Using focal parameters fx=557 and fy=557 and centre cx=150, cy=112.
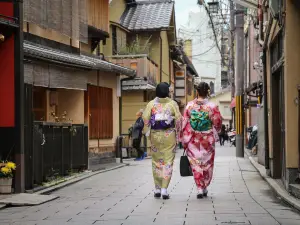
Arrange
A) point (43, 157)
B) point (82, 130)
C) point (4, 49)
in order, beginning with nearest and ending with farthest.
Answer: point (4, 49)
point (43, 157)
point (82, 130)

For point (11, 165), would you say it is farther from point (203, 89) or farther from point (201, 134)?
point (203, 89)

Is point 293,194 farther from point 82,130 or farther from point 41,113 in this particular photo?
point 41,113

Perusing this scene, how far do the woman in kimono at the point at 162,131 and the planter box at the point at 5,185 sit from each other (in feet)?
9.71

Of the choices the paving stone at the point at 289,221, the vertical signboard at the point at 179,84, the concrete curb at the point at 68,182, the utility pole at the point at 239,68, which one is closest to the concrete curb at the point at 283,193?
the paving stone at the point at 289,221

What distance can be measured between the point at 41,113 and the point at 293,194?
30.1ft

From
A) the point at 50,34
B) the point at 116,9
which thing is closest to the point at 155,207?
the point at 50,34

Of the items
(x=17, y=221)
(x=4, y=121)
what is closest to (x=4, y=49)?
(x=4, y=121)

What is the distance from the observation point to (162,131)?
11.0 meters

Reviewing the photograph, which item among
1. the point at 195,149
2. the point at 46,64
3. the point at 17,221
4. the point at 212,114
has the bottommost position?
the point at 17,221

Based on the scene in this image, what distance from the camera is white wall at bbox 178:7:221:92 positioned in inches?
2712

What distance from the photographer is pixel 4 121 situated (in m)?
11.5

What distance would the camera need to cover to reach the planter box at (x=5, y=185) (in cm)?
1124

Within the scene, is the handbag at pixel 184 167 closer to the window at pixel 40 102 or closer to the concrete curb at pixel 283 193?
the concrete curb at pixel 283 193

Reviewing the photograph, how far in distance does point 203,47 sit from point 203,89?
63.5 meters
